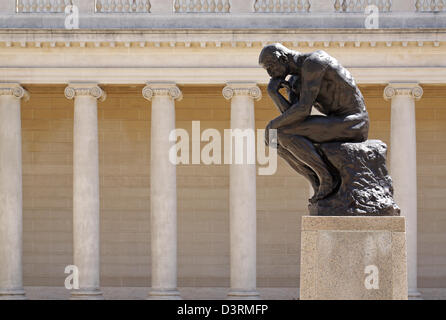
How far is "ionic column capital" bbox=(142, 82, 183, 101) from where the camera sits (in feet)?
212

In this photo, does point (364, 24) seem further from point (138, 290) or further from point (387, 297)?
point (387, 297)

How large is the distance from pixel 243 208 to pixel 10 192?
1549cm

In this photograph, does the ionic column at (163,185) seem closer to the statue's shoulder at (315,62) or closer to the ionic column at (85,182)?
the ionic column at (85,182)

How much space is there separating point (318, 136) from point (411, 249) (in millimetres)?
38956

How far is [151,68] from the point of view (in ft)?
213

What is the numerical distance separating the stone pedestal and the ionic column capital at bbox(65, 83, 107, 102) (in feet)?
134

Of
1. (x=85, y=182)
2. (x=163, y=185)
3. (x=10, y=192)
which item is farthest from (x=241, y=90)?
(x=10, y=192)

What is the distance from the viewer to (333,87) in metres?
26.8

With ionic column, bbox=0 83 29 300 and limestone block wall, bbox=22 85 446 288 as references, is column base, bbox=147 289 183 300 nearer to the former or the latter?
ionic column, bbox=0 83 29 300

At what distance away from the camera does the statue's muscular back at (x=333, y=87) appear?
26.3m

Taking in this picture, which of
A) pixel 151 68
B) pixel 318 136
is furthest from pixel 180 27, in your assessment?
pixel 318 136

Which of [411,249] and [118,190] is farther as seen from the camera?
[118,190]

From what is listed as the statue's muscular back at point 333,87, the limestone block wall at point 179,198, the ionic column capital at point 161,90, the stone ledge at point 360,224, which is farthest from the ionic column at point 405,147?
the stone ledge at point 360,224
